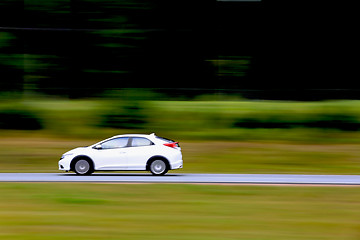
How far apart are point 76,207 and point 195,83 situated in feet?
47.6

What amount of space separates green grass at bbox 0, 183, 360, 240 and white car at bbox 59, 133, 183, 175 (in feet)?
5.36

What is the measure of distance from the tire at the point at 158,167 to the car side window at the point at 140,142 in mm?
475

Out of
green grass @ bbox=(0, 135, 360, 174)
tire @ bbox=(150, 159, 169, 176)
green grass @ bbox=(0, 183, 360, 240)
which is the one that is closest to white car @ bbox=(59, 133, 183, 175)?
tire @ bbox=(150, 159, 169, 176)

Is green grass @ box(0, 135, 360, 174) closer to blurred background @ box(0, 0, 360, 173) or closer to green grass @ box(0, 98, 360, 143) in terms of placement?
green grass @ box(0, 98, 360, 143)

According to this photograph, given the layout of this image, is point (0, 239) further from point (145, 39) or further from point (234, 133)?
point (145, 39)

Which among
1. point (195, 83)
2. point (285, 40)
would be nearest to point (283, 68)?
point (285, 40)

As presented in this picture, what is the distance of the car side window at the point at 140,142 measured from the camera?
15555mm

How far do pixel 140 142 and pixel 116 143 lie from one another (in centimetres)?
59

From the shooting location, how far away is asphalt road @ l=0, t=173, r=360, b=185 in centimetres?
1462

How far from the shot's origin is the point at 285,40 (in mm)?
25172

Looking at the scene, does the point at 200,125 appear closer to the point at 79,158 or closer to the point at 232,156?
the point at 232,156

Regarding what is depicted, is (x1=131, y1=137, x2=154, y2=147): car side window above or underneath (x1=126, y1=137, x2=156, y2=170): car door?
above

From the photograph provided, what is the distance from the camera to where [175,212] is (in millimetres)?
10781

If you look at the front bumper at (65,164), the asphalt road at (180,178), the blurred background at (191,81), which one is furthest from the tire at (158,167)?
the blurred background at (191,81)
